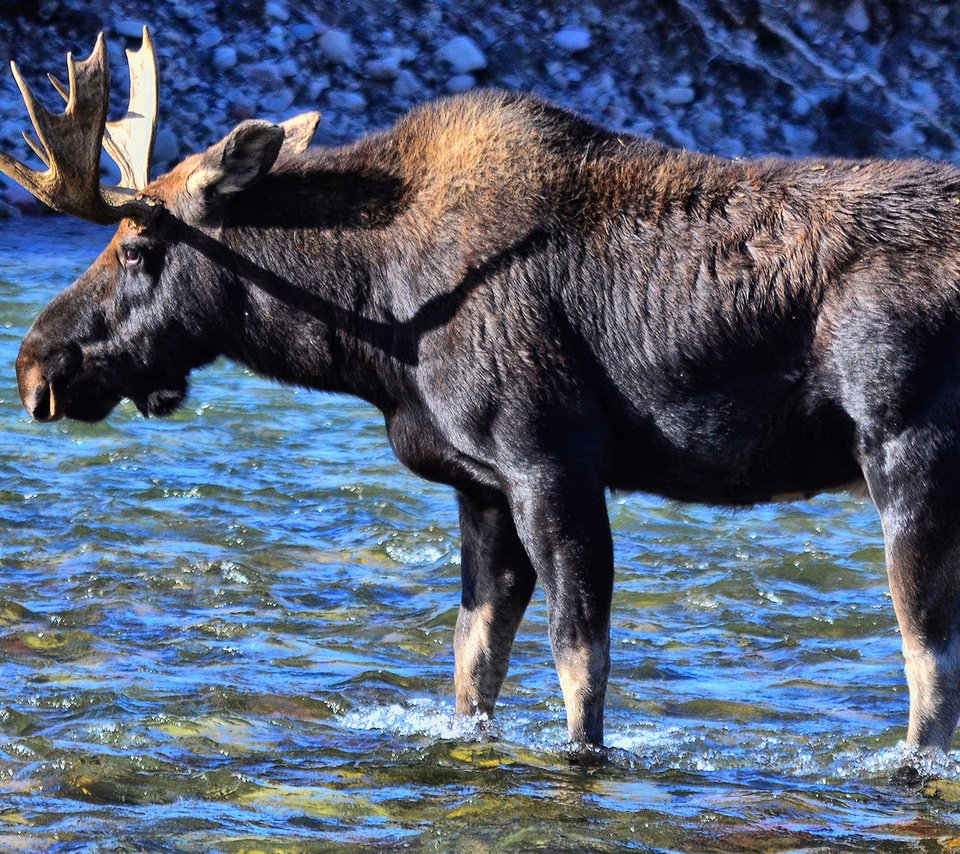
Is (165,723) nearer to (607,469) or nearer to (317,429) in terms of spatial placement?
(607,469)

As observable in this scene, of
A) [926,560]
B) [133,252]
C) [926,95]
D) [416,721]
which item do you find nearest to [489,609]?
[416,721]

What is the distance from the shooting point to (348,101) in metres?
18.0

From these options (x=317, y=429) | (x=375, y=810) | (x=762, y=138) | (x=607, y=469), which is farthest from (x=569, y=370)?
(x=762, y=138)

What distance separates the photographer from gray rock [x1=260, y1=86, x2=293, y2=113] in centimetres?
1775

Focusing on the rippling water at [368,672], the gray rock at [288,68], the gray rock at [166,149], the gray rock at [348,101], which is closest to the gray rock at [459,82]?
the gray rock at [348,101]

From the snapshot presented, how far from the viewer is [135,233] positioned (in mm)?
6656

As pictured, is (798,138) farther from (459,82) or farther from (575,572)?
(575,572)

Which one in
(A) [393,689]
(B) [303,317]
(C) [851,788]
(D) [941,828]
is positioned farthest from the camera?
(A) [393,689]

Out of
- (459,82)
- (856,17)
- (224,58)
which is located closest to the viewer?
(224,58)

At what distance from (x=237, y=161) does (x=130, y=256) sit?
65cm

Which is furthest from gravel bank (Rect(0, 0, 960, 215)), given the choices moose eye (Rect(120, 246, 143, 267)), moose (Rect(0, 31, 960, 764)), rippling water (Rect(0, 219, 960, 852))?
moose (Rect(0, 31, 960, 764))

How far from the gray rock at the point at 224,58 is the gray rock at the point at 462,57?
2.18 meters

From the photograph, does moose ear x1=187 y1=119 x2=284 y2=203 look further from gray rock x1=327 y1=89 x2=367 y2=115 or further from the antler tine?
gray rock x1=327 y1=89 x2=367 y2=115

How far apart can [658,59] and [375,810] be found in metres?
15.0
